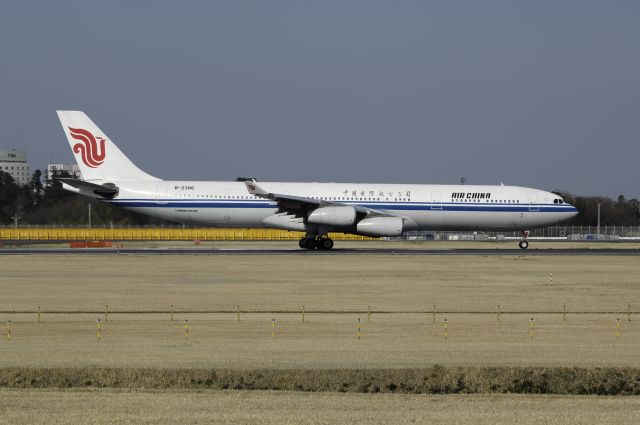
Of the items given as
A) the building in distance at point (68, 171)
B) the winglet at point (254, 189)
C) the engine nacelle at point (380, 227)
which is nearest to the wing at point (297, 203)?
the winglet at point (254, 189)

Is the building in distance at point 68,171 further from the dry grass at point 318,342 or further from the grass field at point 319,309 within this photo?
the dry grass at point 318,342

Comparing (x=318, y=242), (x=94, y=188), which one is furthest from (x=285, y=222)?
(x=94, y=188)

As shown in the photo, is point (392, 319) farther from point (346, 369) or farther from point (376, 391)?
point (376, 391)

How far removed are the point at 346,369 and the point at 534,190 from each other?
4283cm

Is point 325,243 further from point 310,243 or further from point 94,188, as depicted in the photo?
point 94,188

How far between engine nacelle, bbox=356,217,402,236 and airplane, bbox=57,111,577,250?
0.18 feet

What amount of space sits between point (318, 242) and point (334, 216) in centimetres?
368

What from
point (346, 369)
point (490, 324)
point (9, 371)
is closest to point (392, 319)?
point (490, 324)

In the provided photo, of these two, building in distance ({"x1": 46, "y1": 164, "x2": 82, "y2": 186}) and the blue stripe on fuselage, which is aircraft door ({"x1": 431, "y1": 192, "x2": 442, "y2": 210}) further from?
building in distance ({"x1": 46, "y1": 164, "x2": 82, "y2": 186})

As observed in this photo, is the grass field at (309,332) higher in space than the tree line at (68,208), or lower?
lower

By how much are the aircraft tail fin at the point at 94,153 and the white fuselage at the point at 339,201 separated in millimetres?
1142

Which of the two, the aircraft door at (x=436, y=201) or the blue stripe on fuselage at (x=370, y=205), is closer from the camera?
the blue stripe on fuselage at (x=370, y=205)

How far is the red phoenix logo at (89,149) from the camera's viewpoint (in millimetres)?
55906

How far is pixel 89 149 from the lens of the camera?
184 feet
